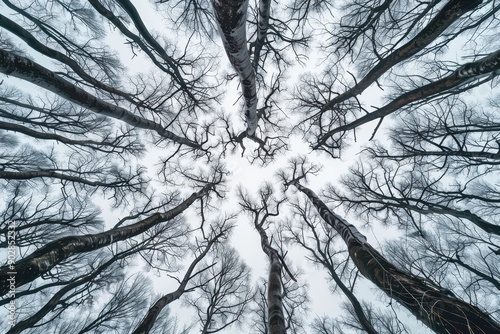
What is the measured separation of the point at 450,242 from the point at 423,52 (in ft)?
25.2

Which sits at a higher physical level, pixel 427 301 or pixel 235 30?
pixel 235 30

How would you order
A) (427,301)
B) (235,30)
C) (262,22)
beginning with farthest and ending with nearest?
(262,22) < (235,30) < (427,301)

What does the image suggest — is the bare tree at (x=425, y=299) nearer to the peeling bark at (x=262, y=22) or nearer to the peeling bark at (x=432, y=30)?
the peeling bark at (x=432, y=30)

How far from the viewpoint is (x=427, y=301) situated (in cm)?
192

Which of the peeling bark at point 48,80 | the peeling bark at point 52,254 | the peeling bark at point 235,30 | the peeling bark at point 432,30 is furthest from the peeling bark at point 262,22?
the peeling bark at point 52,254

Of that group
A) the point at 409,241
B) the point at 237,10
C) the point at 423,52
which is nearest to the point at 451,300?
the point at 237,10

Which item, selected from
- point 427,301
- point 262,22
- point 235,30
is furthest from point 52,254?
point 262,22

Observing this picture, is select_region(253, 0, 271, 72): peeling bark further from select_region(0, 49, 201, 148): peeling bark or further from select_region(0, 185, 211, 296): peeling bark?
select_region(0, 185, 211, 296): peeling bark

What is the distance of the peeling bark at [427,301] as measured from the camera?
160 centimetres

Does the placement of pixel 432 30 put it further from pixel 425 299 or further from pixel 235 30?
pixel 425 299

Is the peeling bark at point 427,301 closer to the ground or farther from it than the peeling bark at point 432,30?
closer to the ground

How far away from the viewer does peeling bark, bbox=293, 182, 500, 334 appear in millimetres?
1602

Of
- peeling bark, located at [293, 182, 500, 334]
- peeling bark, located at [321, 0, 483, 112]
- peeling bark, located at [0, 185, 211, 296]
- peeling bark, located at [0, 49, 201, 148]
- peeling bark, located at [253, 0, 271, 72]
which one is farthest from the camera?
peeling bark, located at [253, 0, 271, 72]

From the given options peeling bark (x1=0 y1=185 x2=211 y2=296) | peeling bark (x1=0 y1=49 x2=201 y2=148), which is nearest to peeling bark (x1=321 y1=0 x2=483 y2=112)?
peeling bark (x1=0 y1=49 x2=201 y2=148)
